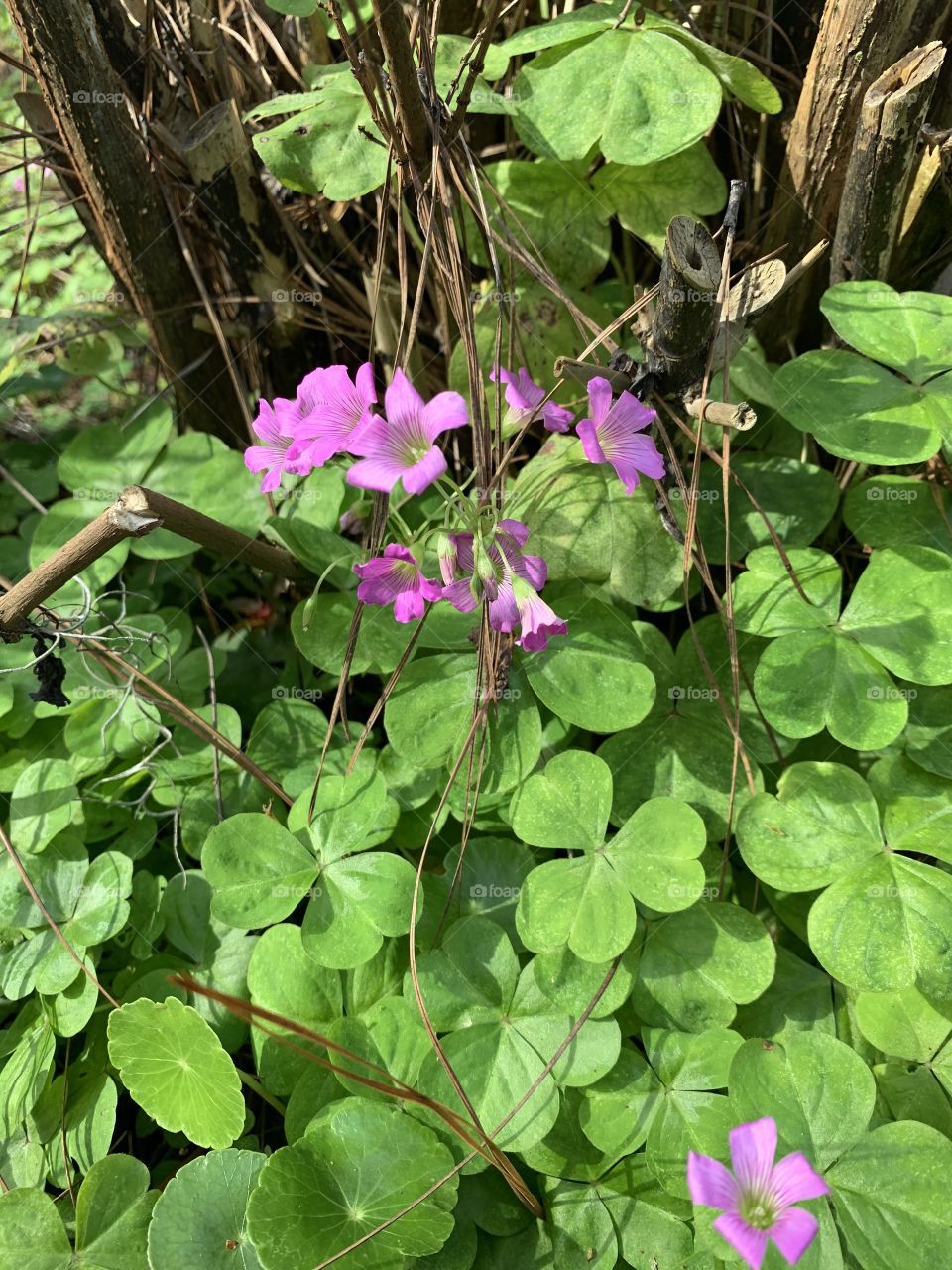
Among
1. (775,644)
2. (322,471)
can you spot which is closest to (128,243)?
(322,471)

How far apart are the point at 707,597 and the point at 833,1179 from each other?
2.96 ft

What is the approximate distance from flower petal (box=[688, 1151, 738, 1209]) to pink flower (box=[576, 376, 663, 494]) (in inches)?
30.7

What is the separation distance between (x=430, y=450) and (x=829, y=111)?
3.31 feet

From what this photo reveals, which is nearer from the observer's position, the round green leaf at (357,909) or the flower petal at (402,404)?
the flower petal at (402,404)

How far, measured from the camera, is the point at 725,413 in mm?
1188

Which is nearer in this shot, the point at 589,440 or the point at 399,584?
the point at 589,440

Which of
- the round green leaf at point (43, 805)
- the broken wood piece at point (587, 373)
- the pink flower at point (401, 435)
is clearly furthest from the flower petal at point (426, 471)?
the round green leaf at point (43, 805)

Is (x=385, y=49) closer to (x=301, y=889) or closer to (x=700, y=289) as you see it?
(x=700, y=289)

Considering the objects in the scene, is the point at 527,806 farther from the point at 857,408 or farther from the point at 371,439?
the point at 857,408

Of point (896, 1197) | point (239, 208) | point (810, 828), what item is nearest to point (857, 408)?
point (810, 828)

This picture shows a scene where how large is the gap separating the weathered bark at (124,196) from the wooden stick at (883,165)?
129 cm

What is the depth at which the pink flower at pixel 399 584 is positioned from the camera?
125cm

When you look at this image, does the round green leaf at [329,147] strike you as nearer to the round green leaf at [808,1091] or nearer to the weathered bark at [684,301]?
the weathered bark at [684,301]

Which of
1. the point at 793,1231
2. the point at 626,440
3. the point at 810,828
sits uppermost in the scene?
the point at 626,440
